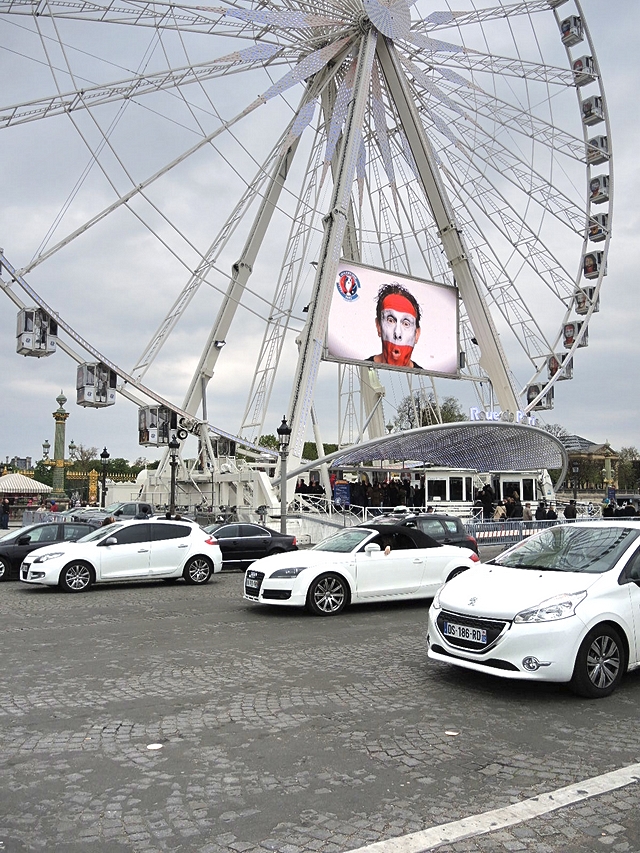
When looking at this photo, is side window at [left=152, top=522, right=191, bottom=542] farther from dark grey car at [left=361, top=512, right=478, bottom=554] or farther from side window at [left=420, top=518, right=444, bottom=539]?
side window at [left=420, top=518, right=444, bottom=539]

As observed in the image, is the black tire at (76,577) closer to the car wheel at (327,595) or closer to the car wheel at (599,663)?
the car wheel at (327,595)

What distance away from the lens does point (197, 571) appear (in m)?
16.9

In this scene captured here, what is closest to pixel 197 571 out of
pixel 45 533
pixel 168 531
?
pixel 168 531

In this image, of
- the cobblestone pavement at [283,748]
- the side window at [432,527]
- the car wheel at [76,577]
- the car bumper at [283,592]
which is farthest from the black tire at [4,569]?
the side window at [432,527]

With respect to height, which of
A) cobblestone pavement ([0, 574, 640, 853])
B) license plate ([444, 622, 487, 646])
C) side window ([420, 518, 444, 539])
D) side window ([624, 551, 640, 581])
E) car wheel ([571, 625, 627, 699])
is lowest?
cobblestone pavement ([0, 574, 640, 853])

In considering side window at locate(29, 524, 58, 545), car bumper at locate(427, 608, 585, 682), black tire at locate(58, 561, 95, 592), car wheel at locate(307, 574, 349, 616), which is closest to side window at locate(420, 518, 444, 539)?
car wheel at locate(307, 574, 349, 616)

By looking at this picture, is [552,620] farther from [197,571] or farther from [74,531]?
[74,531]

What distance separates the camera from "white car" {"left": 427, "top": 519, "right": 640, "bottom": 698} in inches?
261

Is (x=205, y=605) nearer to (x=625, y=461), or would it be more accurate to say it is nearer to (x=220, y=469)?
(x=220, y=469)

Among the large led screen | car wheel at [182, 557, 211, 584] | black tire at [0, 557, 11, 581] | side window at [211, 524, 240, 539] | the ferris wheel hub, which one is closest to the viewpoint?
car wheel at [182, 557, 211, 584]

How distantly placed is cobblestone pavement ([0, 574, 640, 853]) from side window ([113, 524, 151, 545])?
627 cm

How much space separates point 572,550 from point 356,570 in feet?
15.1

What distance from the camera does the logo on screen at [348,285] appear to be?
113ft

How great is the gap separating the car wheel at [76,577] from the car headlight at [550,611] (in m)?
10.8
